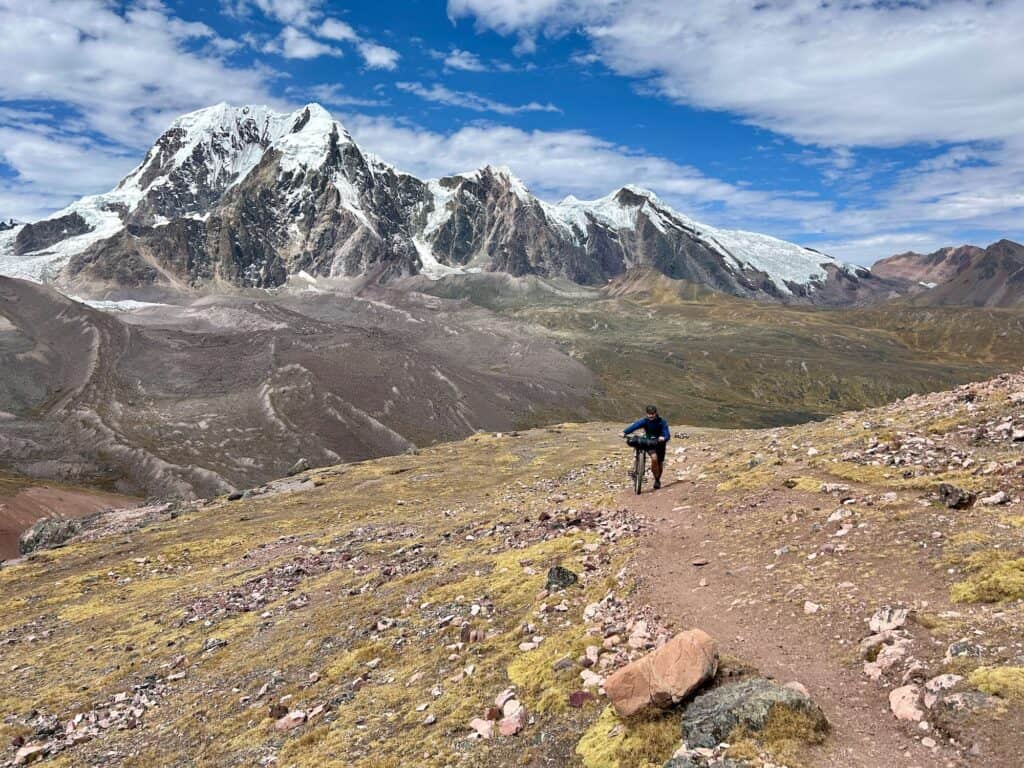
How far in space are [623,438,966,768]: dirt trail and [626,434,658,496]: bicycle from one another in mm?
4398

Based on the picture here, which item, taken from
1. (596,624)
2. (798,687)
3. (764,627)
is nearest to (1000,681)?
(798,687)

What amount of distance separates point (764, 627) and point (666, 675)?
11.1ft

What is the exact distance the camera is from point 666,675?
11180 mm

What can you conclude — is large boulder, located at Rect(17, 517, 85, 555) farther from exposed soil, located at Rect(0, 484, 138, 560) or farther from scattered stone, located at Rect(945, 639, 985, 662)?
scattered stone, located at Rect(945, 639, 985, 662)

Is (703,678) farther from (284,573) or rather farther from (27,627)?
(27,627)

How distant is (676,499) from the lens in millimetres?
25797

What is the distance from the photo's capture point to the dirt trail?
9.37m

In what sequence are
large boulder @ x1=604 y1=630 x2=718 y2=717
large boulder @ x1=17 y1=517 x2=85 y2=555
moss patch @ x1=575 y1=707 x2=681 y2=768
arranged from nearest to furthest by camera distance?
moss patch @ x1=575 y1=707 x2=681 y2=768 < large boulder @ x1=604 y1=630 x2=718 y2=717 < large boulder @ x1=17 y1=517 x2=85 y2=555

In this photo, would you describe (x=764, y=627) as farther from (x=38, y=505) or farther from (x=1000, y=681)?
(x=38, y=505)

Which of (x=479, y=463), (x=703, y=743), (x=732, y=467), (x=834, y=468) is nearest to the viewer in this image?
(x=703, y=743)

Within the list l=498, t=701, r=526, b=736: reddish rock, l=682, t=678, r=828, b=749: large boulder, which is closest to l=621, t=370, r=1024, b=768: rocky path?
l=682, t=678, r=828, b=749: large boulder

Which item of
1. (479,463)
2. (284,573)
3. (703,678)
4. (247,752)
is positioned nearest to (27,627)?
(284,573)

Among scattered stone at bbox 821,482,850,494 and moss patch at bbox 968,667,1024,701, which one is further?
scattered stone at bbox 821,482,850,494

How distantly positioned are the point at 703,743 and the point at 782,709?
1356mm
